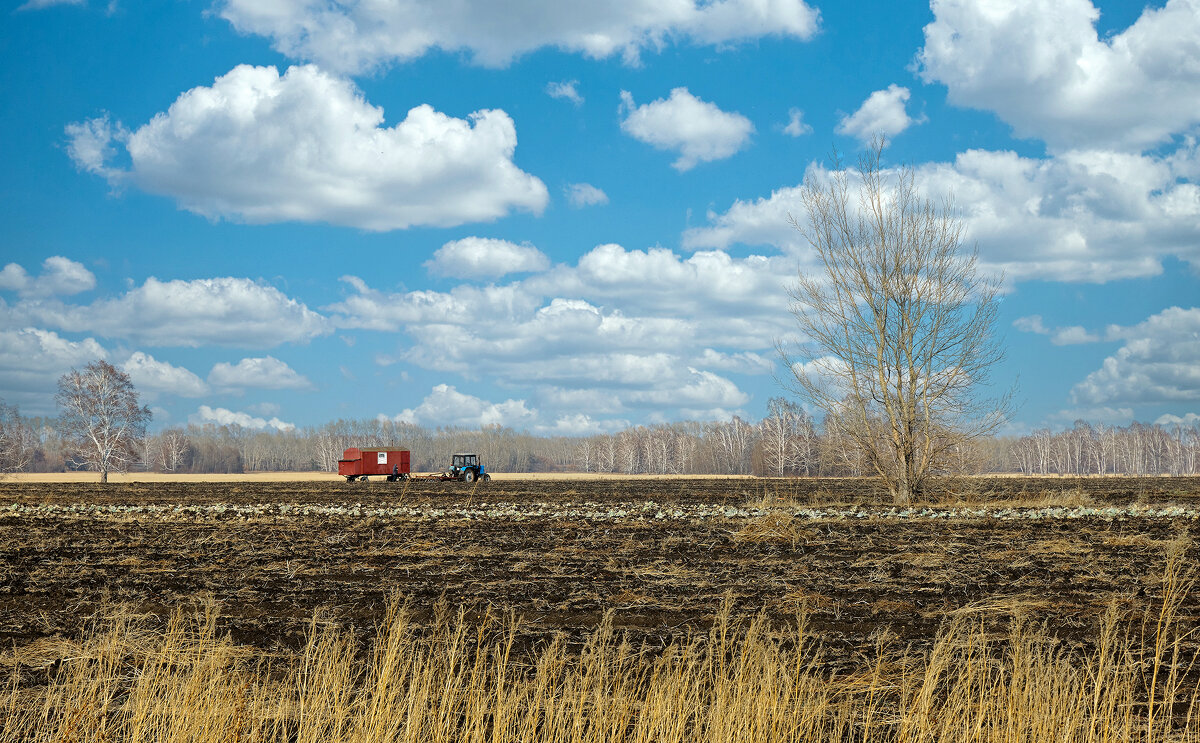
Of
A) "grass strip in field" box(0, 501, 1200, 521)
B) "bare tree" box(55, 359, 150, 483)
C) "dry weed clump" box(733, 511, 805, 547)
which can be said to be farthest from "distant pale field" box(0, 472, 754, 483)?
"dry weed clump" box(733, 511, 805, 547)

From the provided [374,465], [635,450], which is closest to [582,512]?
[374,465]

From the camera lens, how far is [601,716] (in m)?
4.71

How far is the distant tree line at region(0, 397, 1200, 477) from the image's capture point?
117 meters

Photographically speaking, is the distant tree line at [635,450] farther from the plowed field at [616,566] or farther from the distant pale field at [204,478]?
the plowed field at [616,566]

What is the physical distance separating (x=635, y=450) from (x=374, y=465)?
9207 centimetres

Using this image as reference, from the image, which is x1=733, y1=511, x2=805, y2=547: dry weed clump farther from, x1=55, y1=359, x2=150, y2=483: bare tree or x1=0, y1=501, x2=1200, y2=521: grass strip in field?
x1=55, y1=359, x2=150, y2=483: bare tree

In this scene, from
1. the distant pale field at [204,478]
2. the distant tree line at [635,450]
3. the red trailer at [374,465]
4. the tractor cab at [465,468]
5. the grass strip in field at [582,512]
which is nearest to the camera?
the grass strip in field at [582,512]

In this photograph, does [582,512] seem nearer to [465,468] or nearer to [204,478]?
[465,468]

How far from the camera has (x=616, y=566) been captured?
44.0 feet

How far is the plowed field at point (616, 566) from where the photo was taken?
31.3 feet

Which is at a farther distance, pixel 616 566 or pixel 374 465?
pixel 374 465

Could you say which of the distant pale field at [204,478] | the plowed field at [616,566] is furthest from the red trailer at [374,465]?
the plowed field at [616,566]

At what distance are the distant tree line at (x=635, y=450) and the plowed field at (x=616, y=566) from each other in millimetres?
79522

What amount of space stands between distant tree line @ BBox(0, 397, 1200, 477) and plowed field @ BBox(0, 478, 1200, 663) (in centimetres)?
7952
